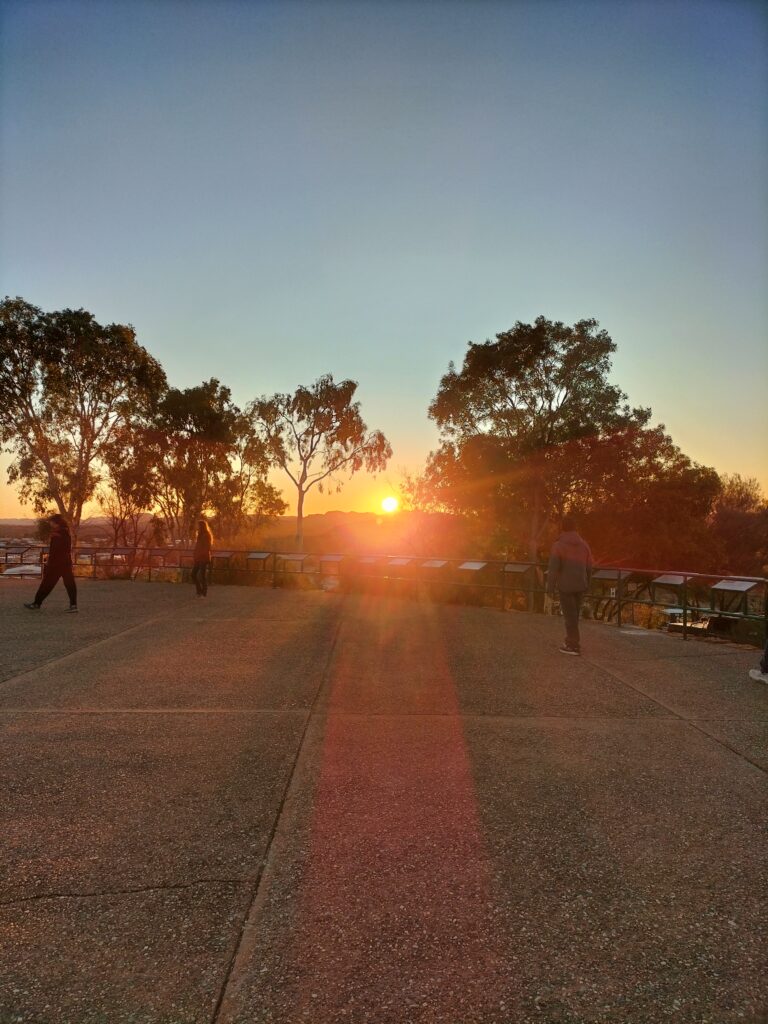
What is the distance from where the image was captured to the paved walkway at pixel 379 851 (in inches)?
83.4

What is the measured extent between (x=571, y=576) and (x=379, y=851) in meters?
6.12

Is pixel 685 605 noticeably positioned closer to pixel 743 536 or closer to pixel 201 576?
pixel 201 576

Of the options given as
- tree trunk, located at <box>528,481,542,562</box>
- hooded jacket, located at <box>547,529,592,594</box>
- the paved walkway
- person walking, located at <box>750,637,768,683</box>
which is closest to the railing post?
hooded jacket, located at <box>547,529,592,594</box>

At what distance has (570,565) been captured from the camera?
341 inches

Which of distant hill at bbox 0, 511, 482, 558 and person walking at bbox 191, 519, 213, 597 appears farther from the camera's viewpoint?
distant hill at bbox 0, 511, 482, 558

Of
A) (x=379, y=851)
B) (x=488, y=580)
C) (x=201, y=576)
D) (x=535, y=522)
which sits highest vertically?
(x=535, y=522)

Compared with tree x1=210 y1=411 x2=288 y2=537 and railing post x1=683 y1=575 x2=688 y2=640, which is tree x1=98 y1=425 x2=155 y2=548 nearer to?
tree x1=210 y1=411 x2=288 y2=537

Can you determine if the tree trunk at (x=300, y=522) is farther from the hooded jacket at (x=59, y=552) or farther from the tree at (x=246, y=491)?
the hooded jacket at (x=59, y=552)

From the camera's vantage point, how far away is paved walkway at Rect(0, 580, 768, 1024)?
2.12 metres

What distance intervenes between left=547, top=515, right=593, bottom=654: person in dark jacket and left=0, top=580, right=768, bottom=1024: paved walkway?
1.82 meters

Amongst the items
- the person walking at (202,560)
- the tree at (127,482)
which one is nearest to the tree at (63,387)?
the tree at (127,482)

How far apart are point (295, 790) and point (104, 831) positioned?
99 centimetres

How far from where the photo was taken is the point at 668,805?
3609 millimetres

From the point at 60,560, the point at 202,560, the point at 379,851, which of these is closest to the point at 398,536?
the point at 202,560
